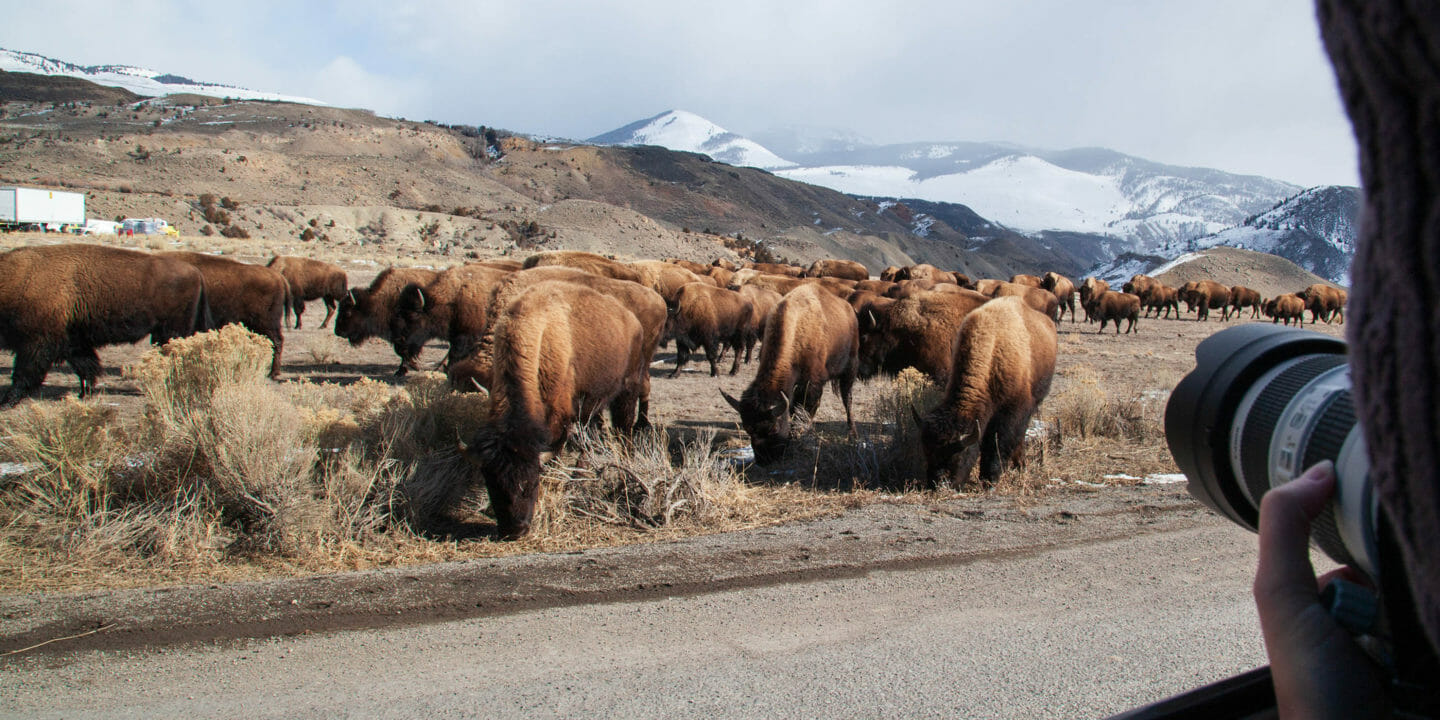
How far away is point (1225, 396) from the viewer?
4.90ft

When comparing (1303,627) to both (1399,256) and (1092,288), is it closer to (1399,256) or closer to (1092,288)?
(1399,256)

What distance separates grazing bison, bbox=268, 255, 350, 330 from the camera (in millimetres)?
20984

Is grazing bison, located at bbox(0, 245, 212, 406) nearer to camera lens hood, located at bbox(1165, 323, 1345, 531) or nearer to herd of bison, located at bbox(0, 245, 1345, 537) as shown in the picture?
herd of bison, located at bbox(0, 245, 1345, 537)

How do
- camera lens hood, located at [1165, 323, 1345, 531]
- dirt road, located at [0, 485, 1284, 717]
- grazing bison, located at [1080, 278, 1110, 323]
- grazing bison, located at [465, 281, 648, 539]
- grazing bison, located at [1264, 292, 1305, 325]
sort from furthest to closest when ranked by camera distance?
grazing bison, located at [1264, 292, 1305, 325] → grazing bison, located at [1080, 278, 1110, 323] → grazing bison, located at [465, 281, 648, 539] → dirt road, located at [0, 485, 1284, 717] → camera lens hood, located at [1165, 323, 1345, 531]

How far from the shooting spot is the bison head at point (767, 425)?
8.20 meters

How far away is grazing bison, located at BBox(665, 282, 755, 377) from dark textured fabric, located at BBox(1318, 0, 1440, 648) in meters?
14.5

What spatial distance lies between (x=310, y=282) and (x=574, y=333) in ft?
59.4

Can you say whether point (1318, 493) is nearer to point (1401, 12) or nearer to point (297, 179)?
point (1401, 12)

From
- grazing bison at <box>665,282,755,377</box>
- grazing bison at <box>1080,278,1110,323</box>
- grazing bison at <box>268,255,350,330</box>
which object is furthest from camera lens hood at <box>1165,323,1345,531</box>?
grazing bison at <box>1080,278,1110,323</box>

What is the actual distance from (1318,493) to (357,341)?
1579 centimetres

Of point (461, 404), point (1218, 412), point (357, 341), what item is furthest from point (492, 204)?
point (1218, 412)

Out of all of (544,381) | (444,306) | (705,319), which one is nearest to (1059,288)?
(705,319)

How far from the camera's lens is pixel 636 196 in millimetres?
98750

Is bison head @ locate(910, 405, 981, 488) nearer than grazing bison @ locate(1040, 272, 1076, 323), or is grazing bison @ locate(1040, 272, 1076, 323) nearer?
bison head @ locate(910, 405, 981, 488)
